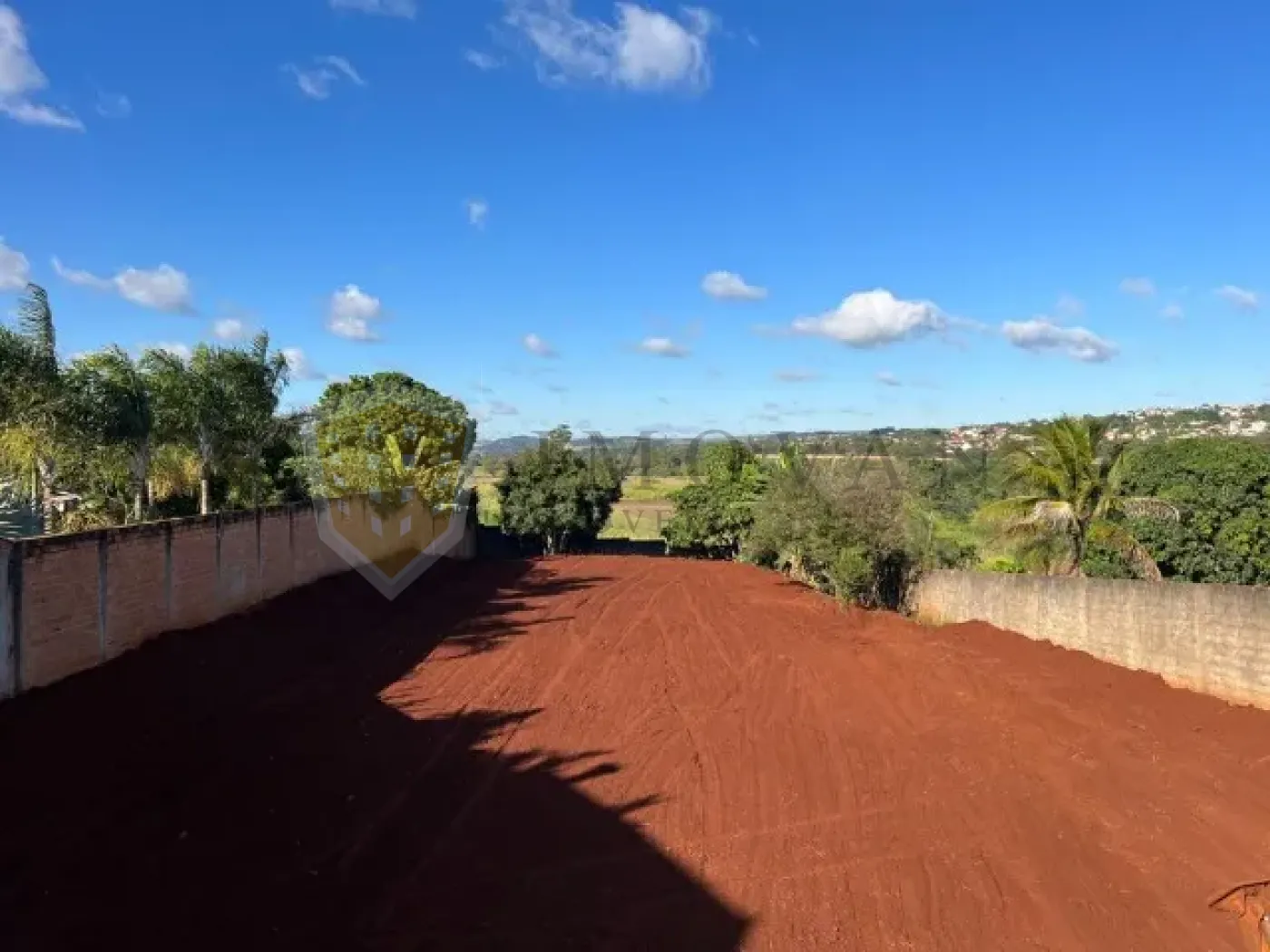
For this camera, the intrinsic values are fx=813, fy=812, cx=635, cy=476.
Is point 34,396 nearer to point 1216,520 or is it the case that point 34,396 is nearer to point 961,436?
point 1216,520

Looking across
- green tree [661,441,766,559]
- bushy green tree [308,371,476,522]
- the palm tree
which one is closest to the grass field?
green tree [661,441,766,559]

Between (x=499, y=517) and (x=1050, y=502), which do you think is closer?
(x=1050, y=502)

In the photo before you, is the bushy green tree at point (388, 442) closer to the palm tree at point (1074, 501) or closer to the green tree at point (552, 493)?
the green tree at point (552, 493)

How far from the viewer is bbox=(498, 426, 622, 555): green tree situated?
2923cm

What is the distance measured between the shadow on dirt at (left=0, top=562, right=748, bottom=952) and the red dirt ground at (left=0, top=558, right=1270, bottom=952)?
0.09ft

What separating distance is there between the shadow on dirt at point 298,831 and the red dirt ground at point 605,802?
0.03m

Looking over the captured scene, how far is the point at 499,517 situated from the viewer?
30875 millimetres

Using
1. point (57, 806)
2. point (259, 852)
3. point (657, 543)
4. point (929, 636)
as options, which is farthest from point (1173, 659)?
point (657, 543)

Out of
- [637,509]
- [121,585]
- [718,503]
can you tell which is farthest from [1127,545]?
[637,509]

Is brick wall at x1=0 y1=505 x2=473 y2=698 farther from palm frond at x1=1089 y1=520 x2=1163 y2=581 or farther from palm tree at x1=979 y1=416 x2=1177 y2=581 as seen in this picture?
palm frond at x1=1089 y1=520 x2=1163 y2=581

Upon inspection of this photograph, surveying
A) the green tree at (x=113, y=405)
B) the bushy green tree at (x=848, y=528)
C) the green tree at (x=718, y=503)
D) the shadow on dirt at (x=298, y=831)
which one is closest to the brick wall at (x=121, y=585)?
the shadow on dirt at (x=298, y=831)

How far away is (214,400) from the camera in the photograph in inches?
601

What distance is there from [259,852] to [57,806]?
164cm

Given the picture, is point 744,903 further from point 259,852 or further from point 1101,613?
point 1101,613
